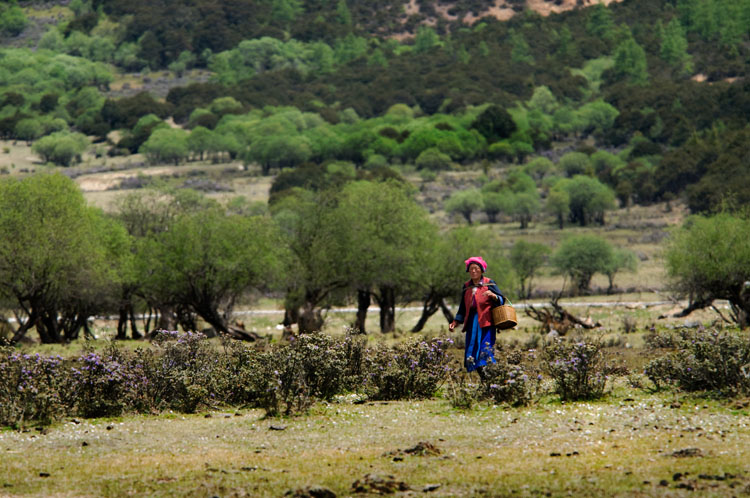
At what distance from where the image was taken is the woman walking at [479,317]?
13398 mm

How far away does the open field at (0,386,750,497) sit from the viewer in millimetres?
9008

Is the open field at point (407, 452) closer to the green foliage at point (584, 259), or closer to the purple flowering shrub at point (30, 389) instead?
the purple flowering shrub at point (30, 389)

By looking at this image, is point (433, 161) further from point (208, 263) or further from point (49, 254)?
point (49, 254)

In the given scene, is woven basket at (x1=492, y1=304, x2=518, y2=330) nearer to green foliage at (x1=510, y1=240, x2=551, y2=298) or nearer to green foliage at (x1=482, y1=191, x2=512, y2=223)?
green foliage at (x1=510, y1=240, x2=551, y2=298)

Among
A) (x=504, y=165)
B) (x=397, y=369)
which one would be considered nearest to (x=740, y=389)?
(x=397, y=369)

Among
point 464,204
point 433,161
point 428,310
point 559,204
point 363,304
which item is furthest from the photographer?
point 433,161

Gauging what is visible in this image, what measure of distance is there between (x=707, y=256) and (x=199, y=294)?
58.0 feet

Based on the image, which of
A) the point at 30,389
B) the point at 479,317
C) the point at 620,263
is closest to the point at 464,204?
the point at 620,263

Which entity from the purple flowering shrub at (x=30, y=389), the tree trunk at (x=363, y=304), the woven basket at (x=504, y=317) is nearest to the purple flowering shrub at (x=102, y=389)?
the purple flowering shrub at (x=30, y=389)

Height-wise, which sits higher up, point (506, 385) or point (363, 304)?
point (506, 385)

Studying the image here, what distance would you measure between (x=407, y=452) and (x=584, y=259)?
59.6m

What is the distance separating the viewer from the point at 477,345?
531 inches

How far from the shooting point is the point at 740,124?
132m

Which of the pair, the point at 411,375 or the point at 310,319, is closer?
the point at 411,375
